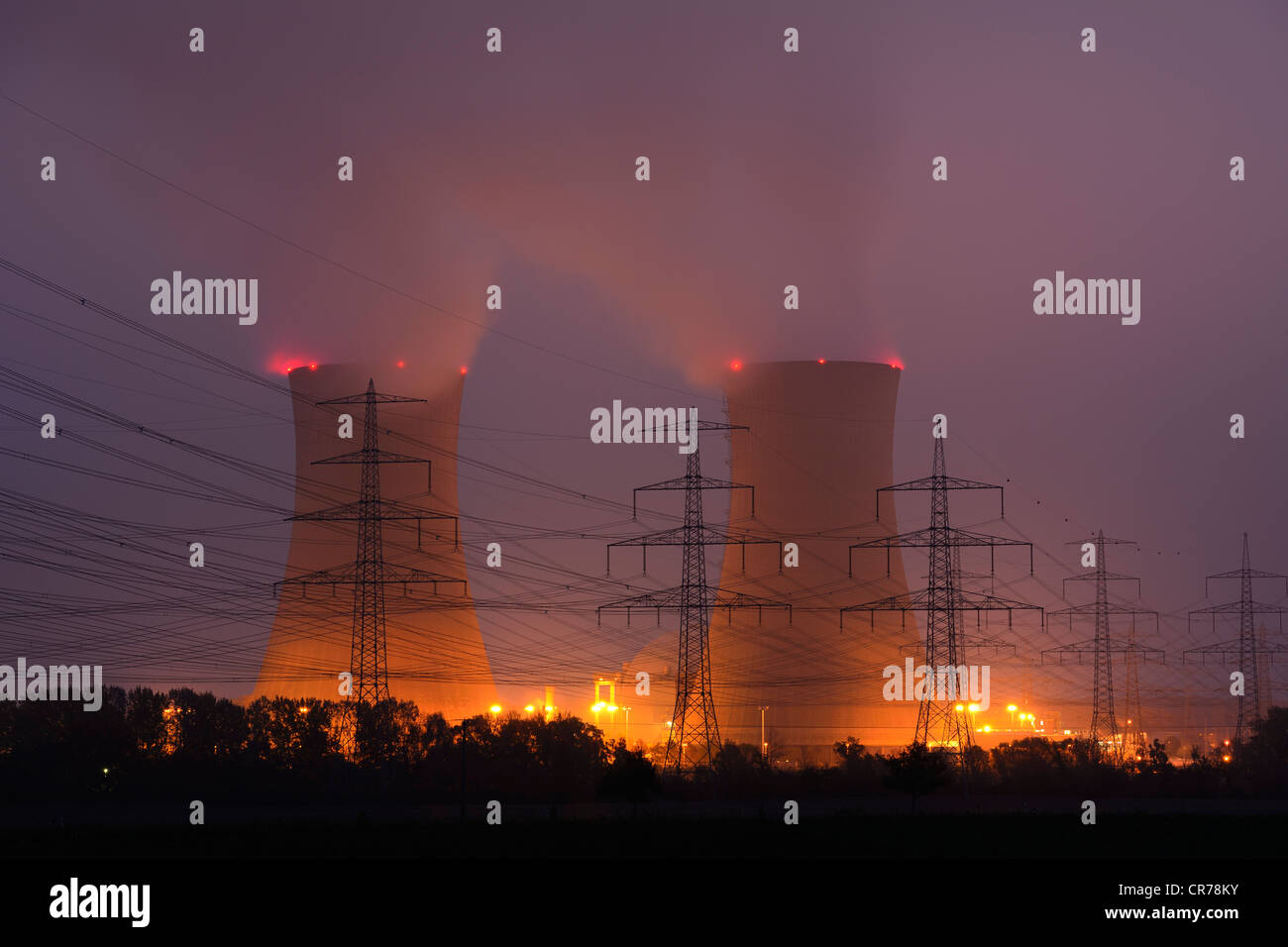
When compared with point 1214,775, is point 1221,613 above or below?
above

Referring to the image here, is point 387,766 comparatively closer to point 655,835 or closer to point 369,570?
point 369,570

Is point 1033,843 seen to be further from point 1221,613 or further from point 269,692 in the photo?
point 1221,613

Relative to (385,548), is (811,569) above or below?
below

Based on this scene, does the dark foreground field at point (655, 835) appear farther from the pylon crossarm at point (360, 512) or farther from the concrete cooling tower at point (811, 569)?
the concrete cooling tower at point (811, 569)

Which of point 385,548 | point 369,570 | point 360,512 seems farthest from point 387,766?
point 385,548

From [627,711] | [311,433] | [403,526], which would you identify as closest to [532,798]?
[403,526]

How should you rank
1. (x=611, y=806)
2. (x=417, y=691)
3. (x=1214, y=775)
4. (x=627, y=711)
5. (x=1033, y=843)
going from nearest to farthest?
(x=1033, y=843), (x=611, y=806), (x=1214, y=775), (x=417, y=691), (x=627, y=711)
